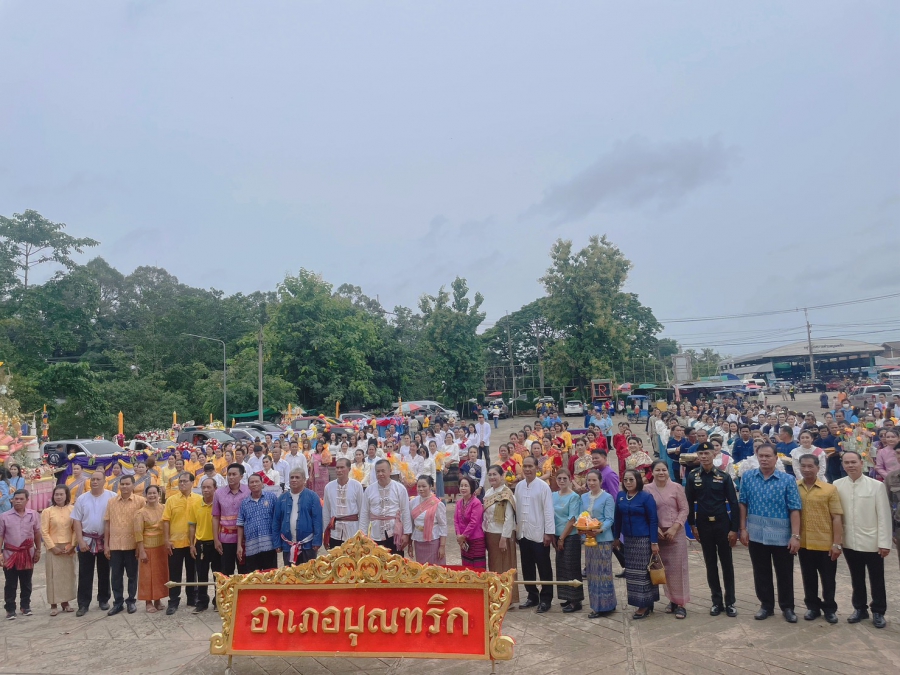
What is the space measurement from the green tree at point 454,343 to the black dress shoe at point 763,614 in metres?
33.9

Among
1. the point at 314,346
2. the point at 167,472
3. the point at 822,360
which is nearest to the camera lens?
the point at 167,472

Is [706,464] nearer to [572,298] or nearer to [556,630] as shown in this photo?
[556,630]

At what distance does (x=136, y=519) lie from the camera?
6555 millimetres

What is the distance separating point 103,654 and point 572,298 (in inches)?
1275

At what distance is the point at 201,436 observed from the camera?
2098 cm

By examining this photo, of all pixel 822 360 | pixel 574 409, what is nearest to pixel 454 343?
pixel 574 409

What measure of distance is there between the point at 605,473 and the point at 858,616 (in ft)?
8.52

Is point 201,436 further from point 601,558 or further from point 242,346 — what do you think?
point 242,346

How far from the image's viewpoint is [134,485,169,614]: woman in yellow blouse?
646cm

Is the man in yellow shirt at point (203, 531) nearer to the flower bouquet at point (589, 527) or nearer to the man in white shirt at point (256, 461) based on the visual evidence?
the flower bouquet at point (589, 527)

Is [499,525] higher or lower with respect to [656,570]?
higher

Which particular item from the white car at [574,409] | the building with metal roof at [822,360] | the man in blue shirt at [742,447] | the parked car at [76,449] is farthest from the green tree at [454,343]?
the building with metal roof at [822,360]

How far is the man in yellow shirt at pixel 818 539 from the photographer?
17.2ft

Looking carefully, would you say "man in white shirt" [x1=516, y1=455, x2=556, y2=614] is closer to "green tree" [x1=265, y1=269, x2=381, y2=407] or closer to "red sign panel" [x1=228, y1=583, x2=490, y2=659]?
"red sign panel" [x1=228, y1=583, x2=490, y2=659]
